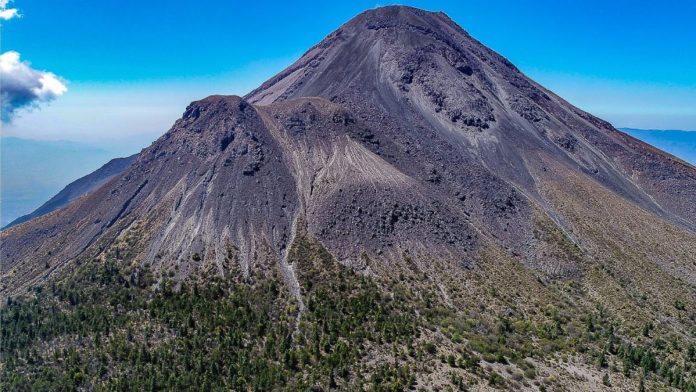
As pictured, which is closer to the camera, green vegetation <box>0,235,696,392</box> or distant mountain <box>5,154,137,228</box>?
green vegetation <box>0,235,696,392</box>

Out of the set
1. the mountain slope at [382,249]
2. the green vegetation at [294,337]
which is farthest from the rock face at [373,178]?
the green vegetation at [294,337]

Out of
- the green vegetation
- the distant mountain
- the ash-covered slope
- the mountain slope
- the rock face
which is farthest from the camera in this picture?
the distant mountain

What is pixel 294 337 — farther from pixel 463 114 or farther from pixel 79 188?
pixel 79 188

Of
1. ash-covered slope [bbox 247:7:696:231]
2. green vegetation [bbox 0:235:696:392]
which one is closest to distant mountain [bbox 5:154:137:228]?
ash-covered slope [bbox 247:7:696:231]

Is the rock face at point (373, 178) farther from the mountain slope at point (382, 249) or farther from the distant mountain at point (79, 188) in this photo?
the distant mountain at point (79, 188)

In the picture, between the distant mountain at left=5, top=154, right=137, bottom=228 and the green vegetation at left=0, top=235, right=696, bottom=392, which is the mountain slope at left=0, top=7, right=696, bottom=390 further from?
the distant mountain at left=5, top=154, right=137, bottom=228

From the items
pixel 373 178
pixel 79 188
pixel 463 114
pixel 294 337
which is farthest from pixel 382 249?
pixel 79 188
